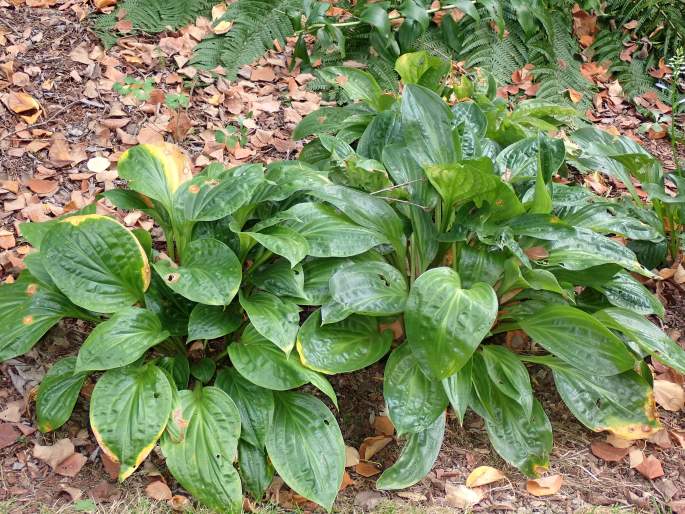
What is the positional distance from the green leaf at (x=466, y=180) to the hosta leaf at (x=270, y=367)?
82cm

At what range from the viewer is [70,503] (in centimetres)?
240

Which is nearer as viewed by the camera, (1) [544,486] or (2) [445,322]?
(2) [445,322]

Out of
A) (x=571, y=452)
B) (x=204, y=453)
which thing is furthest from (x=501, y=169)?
(x=204, y=453)

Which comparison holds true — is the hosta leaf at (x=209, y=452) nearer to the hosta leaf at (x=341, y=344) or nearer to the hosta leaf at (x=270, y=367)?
the hosta leaf at (x=270, y=367)

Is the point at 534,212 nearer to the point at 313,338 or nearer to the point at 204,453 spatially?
the point at 313,338

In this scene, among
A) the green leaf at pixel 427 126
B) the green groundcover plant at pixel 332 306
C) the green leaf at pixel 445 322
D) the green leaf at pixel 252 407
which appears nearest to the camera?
the green leaf at pixel 445 322

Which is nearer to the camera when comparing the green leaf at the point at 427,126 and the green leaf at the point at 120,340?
the green leaf at the point at 120,340

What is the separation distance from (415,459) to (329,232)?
882 millimetres

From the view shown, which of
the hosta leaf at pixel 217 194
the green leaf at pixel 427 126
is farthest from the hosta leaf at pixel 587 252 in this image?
the hosta leaf at pixel 217 194

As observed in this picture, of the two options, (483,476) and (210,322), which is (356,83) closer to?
(210,322)

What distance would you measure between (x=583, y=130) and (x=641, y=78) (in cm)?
157

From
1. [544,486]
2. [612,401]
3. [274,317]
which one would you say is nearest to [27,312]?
[274,317]

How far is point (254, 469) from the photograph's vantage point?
8.20 feet

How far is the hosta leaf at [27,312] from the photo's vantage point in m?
2.54
